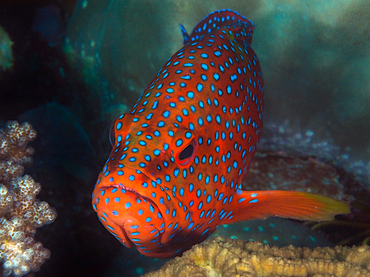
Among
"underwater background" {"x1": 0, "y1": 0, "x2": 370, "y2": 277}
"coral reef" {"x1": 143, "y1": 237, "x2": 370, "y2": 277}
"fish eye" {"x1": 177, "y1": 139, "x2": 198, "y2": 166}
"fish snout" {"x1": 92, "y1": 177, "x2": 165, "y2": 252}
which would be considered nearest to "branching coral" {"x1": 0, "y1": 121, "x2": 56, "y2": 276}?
"underwater background" {"x1": 0, "y1": 0, "x2": 370, "y2": 277}

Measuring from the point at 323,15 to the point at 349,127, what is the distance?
172 cm

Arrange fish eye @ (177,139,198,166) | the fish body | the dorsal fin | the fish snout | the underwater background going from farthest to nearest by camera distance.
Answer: the underwater background < the dorsal fin < fish eye @ (177,139,198,166) < the fish body < the fish snout

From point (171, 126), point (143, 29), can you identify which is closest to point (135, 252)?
point (171, 126)

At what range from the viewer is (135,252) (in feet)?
15.3

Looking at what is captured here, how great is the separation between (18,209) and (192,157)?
2.25 m

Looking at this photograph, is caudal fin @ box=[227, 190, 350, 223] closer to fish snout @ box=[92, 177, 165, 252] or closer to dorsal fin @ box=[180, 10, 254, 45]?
fish snout @ box=[92, 177, 165, 252]

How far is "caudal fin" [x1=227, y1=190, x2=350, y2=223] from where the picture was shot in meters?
3.44

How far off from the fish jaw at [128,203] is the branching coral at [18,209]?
1364 mm

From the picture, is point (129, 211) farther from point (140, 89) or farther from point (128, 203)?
point (140, 89)

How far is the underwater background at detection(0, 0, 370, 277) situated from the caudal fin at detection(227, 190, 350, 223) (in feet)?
3.29

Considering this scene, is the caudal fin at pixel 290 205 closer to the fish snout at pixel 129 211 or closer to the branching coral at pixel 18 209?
the fish snout at pixel 129 211

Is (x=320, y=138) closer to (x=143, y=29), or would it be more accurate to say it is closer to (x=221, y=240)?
(x=221, y=240)

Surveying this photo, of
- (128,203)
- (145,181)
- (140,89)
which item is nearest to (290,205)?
(145,181)

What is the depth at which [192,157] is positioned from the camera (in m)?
2.83
